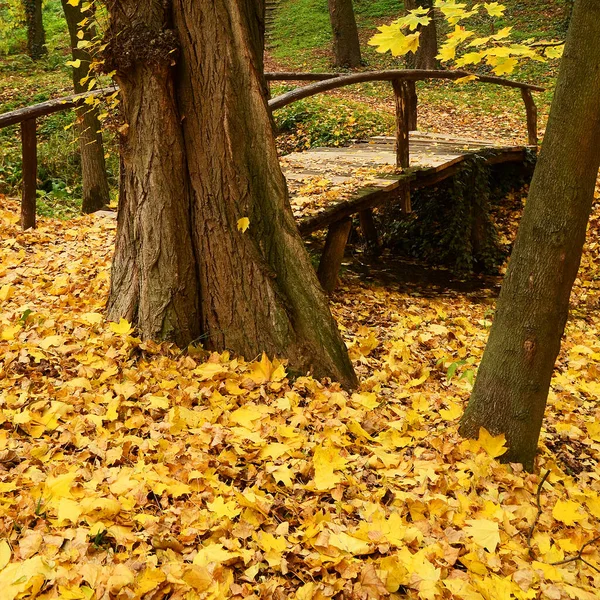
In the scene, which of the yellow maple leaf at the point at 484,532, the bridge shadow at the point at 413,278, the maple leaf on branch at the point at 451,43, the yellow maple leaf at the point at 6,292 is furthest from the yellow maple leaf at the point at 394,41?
the bridge shadow at the point at 413,278

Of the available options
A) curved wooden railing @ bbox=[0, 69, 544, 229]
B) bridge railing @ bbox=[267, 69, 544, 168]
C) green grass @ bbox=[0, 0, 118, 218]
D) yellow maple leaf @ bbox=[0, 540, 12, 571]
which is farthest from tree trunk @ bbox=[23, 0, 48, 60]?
yellow maple leaf @ bbox=[0, 540, 12, 571]

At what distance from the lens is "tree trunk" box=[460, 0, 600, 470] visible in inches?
103

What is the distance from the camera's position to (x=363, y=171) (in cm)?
713

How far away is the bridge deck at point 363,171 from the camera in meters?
5.91

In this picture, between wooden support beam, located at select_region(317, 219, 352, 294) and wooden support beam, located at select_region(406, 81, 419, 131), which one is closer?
wooden support beam, located at select_region(317, 219, 352, 294)

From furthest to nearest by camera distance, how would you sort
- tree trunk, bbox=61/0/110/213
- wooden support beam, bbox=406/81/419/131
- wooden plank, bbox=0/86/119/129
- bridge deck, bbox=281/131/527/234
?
tree trunk, bbox=61/0/110/213 < wooden support beam, bbox=406/81/419/131 < bridge deck, bbox=281/131/527/234 < wooden plank, bbox=0/86/119/129

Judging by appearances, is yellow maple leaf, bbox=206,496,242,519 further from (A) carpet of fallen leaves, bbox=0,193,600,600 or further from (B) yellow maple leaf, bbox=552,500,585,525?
(B) yellow maple leaf, bbox=552,500,585,525

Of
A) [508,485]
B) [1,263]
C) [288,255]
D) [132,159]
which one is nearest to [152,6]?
[132,159]

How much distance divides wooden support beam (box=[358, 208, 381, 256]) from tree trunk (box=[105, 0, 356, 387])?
4.74 meters

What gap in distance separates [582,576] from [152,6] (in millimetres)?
3541

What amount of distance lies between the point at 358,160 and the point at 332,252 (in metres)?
2.10

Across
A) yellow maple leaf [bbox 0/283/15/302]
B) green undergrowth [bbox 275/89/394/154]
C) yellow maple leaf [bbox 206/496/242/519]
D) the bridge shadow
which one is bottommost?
the bridge shadow

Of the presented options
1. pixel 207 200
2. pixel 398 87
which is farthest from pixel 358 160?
pixel 207 200

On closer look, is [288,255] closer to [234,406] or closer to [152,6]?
[234,406]
